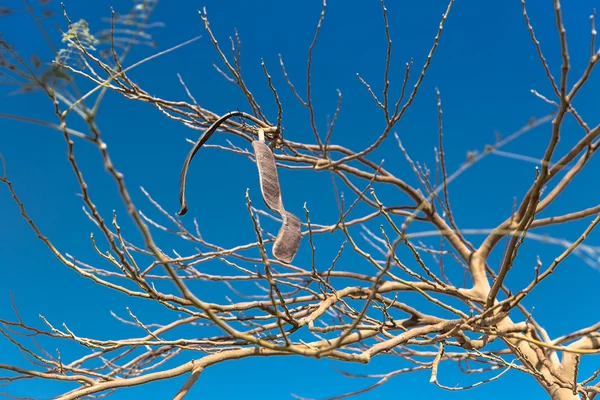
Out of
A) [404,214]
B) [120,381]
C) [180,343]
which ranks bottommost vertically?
[120,381]

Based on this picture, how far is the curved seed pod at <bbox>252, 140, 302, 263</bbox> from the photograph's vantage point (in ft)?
4.03

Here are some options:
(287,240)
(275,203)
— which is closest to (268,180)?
(275,203)

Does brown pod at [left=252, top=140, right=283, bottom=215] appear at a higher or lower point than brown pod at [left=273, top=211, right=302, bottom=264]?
higher

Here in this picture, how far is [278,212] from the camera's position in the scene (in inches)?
50.3

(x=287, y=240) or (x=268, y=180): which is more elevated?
(x=268, y=180)

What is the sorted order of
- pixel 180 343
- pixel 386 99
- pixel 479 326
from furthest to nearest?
pixel 386 99, pixel 479 326, pixel 180 343

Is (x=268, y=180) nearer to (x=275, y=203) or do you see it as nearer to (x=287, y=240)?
(x=275, y=203)

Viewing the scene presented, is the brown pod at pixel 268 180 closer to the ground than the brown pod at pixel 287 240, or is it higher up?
higher up

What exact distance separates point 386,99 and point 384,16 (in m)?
0.35

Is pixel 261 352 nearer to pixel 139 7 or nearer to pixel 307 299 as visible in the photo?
pixel 139 7

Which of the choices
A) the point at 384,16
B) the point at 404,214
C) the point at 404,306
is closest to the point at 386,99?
the point at 384,16

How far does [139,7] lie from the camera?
932mm

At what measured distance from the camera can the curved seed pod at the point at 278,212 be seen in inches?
48.4

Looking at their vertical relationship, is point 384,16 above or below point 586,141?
above
